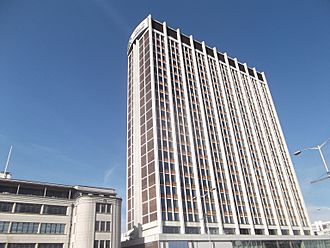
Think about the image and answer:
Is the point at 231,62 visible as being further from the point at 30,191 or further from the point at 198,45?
the point at 30,191

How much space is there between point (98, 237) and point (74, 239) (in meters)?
5.16

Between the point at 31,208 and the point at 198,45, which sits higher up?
the point at 198,45

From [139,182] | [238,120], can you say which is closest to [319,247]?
[238,120]

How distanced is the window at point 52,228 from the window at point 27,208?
142 inches

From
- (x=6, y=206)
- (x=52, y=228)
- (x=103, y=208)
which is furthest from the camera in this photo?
(x=103, y=208)

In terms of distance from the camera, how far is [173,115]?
77500 millimetres

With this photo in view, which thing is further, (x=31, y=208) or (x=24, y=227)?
(x=31, y=208)

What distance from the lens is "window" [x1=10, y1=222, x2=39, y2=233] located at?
5244 cm

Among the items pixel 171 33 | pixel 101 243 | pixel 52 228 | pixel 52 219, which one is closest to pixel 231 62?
pixel 171 33

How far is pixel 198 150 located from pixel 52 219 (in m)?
43.3

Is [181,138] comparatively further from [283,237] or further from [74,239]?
[283,237]

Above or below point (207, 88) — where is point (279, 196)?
below

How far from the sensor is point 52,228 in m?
56.0

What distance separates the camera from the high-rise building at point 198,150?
66.2 metres
